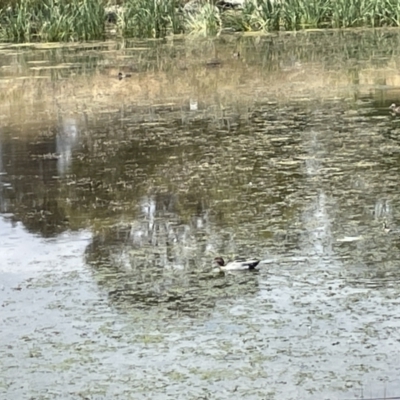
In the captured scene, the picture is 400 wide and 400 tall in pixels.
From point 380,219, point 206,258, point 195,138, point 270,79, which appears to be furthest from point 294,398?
point 270,79

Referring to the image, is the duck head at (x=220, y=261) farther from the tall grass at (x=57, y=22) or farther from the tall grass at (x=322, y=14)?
the tall grass at (x=57, y=22)

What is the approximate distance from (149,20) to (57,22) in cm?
141

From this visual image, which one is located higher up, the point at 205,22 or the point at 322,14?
the point at 322,14

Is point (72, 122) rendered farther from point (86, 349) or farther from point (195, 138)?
point (86, 349)

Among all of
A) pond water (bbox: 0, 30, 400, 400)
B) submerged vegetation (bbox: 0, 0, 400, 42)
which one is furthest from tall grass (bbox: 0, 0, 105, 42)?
pond water (bbox: 0, 30, 400, 400)

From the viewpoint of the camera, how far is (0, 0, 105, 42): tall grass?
15.6 meters

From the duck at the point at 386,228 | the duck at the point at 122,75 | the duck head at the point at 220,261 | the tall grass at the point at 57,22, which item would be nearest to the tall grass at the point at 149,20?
the tall grass at the point at 57,22

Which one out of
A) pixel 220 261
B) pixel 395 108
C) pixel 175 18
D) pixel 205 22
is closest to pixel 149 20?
pixel 175 18

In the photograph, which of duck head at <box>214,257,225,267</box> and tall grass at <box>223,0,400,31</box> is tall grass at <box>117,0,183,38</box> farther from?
duck head at <box>214,257,225,267</box>

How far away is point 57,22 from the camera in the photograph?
51.2ft

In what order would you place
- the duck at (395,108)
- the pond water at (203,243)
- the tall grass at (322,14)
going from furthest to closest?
the tall grass at (322,14), the duck at (395,108), the pond water at (203,243)

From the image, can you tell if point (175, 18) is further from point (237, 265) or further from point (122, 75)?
point (237, 265)

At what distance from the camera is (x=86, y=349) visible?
320cm

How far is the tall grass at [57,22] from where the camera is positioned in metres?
15.6
